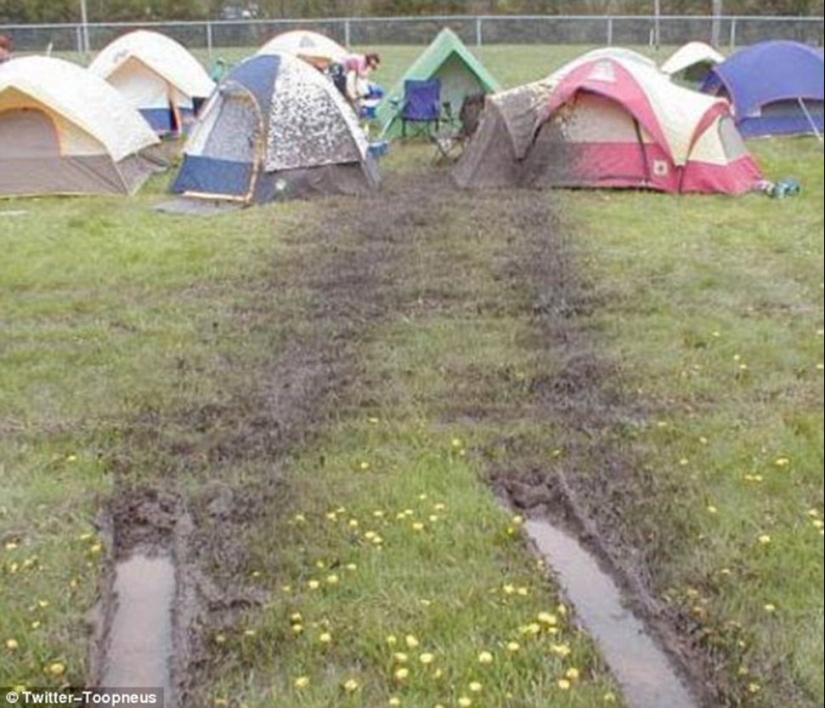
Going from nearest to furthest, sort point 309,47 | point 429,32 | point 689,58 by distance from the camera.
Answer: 1. point 689,58
2. point 309,47
3. point 429,32

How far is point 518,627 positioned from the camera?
342 centimetres

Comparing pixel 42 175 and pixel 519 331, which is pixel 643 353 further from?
pixel 42 175

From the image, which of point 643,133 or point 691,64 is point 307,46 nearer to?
point 691,64

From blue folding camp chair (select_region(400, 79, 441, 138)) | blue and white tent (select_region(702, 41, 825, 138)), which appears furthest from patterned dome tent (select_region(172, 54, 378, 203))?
blue and white tent (select_region(702, 41, 825, 138))

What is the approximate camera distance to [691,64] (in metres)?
18.4

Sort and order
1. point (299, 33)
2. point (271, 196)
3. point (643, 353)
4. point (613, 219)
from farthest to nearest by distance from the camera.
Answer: point (299, 33), point (271, 196), point (613, 219), point (643, 353)

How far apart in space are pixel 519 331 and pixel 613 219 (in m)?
3.32

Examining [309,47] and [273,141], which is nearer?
[273,141]

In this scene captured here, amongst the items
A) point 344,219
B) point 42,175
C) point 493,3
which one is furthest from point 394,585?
point 493,3

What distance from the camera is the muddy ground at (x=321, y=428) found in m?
3.64

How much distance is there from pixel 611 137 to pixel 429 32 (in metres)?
14.0

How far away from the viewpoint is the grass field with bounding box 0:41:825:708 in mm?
3229

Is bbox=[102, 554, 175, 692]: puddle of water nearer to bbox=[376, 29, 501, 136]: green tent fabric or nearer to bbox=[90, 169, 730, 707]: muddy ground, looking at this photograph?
bbox=[90, 169, 730, 707]: muddy ground

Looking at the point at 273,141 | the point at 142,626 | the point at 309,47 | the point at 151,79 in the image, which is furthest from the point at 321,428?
the point at 309,47
